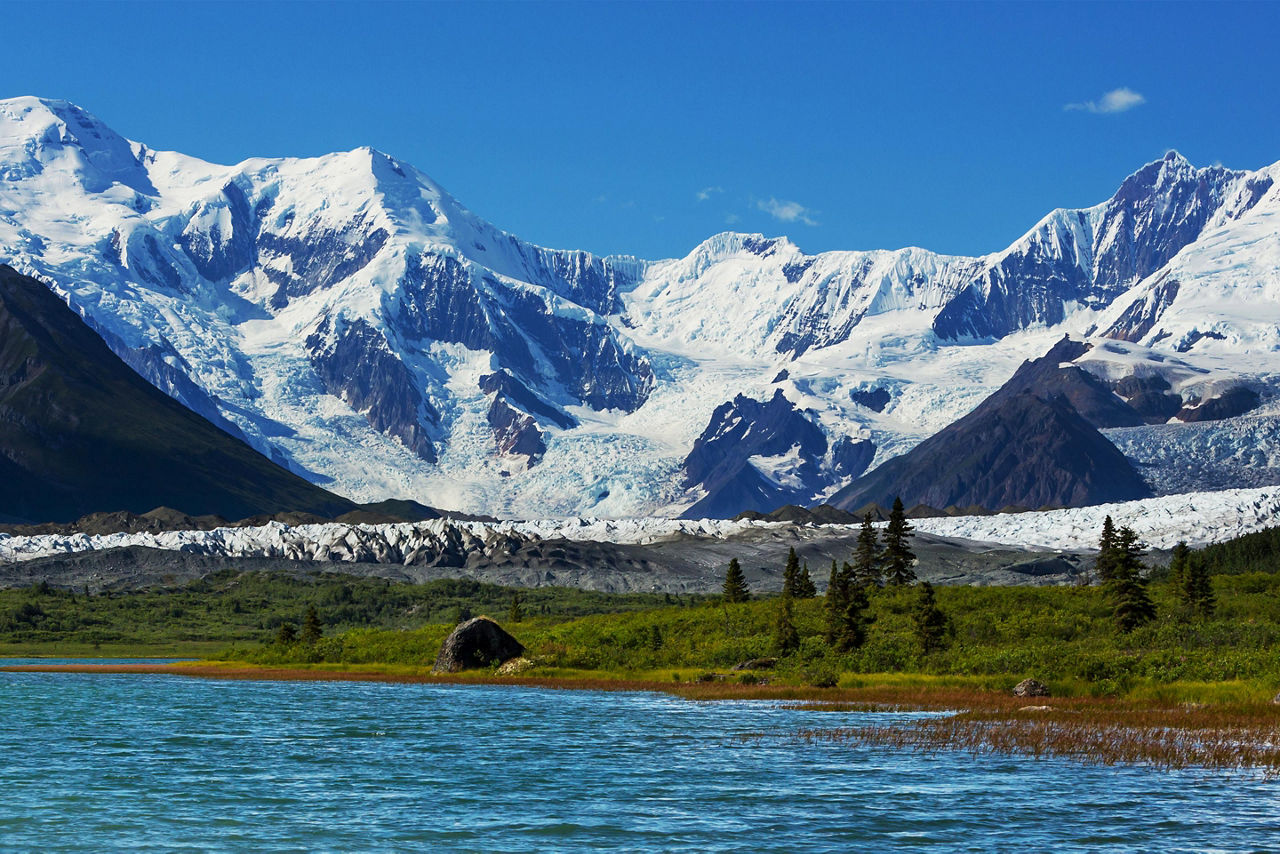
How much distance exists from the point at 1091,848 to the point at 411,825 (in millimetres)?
17422

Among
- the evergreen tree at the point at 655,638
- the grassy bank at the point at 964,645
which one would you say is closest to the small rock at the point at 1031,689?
the grassy bank at the point at 964,645

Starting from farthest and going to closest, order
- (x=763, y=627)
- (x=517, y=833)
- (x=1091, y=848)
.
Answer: (x=763, y=627), (x=517, y=833), (x=1091, y=848)

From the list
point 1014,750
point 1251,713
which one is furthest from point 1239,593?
point 1014,750

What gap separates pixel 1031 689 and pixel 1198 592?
36.3 m

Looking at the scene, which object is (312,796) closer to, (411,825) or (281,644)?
(411,825)

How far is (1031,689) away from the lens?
7500 centimetres

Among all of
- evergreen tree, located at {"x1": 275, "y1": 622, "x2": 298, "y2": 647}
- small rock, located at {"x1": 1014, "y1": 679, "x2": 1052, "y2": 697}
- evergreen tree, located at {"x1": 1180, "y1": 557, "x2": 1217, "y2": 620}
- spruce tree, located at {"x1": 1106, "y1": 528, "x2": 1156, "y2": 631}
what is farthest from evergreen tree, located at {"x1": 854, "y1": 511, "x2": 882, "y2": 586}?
small rock, located at {"x1": 1014, "y1": 679, "x2": 1052, "y2": 697}

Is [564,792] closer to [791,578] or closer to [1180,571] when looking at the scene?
[791,578]

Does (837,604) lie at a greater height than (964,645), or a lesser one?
greater

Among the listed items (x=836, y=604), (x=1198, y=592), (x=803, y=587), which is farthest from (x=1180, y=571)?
(x=836, y=604)

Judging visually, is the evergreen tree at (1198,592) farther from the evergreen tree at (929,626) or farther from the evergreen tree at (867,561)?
the evergreen tree at (867,561)

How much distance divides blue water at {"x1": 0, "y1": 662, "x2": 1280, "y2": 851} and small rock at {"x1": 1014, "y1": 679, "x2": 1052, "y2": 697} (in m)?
9.76

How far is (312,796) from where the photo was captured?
4522 cm

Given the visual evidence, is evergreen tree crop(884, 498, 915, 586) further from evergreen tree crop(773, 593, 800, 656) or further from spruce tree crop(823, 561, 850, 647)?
evergreen tree crop(773, 593, 800, 656)
